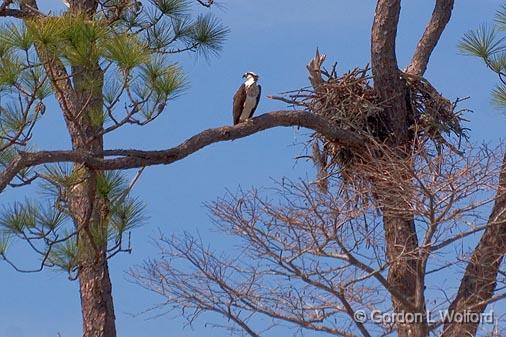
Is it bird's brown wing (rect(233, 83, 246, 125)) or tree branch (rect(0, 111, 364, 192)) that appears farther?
bird's brown wing (rect(233, 83, 246, 125))

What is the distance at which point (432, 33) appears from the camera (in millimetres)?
8750

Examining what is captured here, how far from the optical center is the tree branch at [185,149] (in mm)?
6715

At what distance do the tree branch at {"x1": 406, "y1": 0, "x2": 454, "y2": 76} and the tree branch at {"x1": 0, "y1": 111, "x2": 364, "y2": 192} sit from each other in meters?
1.02

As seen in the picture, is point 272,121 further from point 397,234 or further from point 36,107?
point 36,107

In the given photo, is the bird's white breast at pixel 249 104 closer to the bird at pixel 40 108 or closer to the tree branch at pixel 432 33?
the tree branch at pixel 432 33

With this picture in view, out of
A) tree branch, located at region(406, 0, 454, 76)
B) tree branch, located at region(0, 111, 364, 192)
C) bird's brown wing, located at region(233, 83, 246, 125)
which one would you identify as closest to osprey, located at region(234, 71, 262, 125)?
bird's brown wing, located at region(233, 83, 246, 125)

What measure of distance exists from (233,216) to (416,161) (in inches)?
42.5

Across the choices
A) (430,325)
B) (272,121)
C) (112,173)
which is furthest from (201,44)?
(430,325)

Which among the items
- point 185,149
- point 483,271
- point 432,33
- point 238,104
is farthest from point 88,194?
point 432,33

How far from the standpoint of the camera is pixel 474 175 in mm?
6508

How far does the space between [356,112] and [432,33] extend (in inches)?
38.5

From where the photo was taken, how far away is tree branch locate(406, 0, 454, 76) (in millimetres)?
8711

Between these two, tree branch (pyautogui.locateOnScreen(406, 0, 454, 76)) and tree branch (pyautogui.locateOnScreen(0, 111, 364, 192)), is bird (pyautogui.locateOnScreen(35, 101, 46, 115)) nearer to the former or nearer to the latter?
tree branch (pyautogui.locateOnScreen(0, 111, 364, 192))

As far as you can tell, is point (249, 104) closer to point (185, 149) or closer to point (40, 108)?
point (185, 149)
